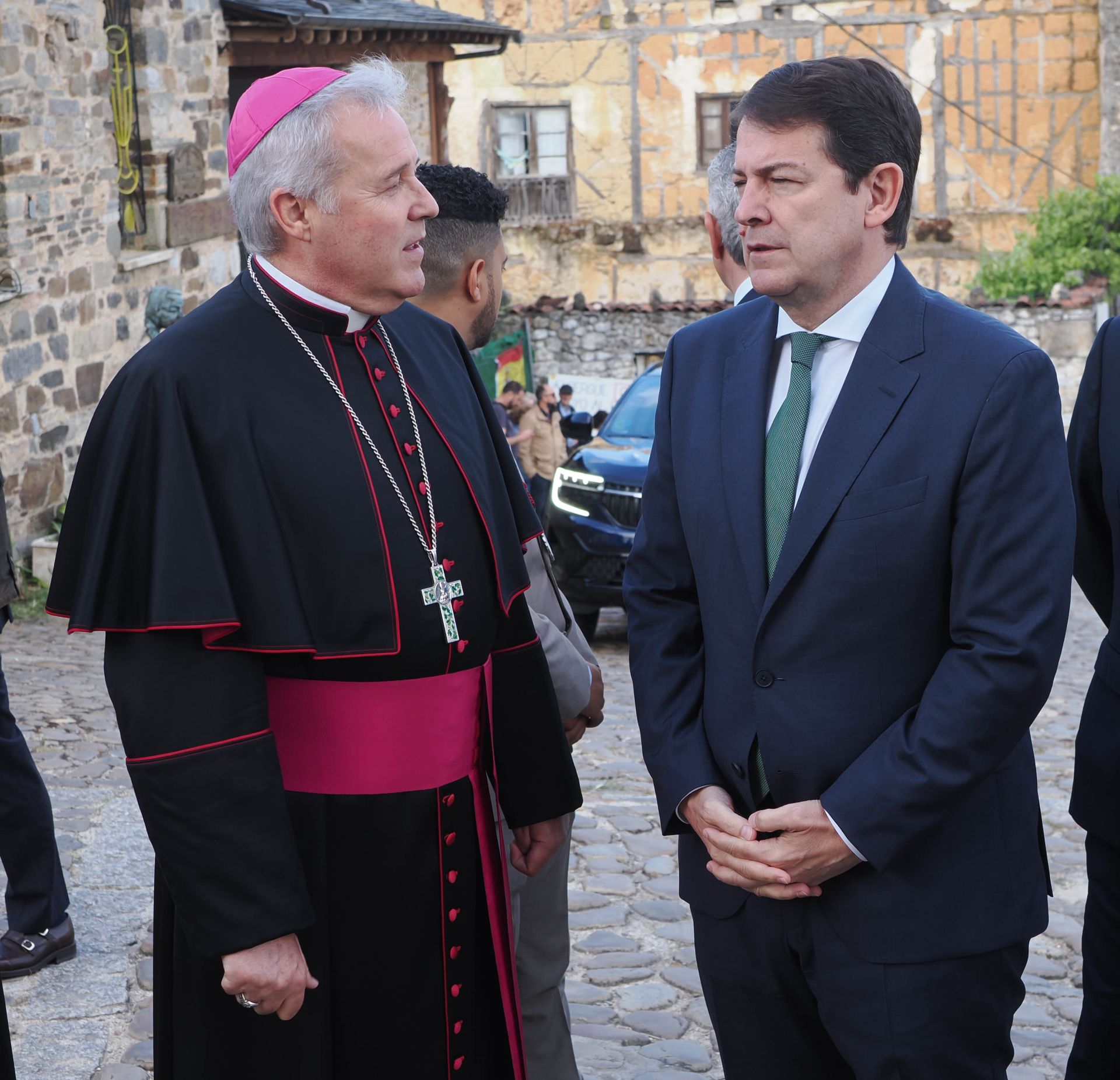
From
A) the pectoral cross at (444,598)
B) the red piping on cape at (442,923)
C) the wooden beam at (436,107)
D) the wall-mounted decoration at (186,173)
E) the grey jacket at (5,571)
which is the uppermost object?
the wooden beam at (436,107)

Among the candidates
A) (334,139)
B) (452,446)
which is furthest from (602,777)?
(334,139)

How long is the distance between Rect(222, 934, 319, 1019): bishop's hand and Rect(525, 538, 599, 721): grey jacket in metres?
0.76

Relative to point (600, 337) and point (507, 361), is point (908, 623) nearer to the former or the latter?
point (507, 361)

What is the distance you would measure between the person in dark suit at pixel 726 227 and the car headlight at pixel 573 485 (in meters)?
5.72

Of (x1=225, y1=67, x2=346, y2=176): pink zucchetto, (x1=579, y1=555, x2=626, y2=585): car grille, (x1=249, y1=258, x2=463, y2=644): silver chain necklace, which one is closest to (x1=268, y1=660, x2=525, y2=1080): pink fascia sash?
(x1=249, y1=258, x2=463, y2=644): silver chain necklace

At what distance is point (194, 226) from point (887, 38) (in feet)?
56.0

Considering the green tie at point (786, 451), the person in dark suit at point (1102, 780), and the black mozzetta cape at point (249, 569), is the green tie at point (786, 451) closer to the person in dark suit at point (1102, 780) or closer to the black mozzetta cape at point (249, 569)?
the black mozzetta cape at point (249, 569)

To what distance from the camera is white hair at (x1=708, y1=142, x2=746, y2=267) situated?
3.28m

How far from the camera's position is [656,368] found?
11.6 meters

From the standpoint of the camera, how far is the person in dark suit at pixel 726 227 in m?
3.28

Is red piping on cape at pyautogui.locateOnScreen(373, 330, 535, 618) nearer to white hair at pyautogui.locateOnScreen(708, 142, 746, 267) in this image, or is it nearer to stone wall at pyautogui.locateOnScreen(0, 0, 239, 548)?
white hair at pyautogui.locateOnScreen(708, 142, 746, 267)

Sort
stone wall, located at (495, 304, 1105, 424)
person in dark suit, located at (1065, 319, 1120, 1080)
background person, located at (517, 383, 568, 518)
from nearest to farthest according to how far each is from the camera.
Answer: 1. person in dark suit, located at (1065, 319, 1120, 1080)
2. background person, located at (517, 383, 568, 518)
3. stone wall, located at (495, 304, 1105, 424)

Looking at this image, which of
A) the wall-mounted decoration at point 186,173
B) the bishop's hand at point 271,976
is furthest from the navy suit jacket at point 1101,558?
the wall-mounted decoration at point 186,173

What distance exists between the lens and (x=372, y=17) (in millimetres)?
13156
